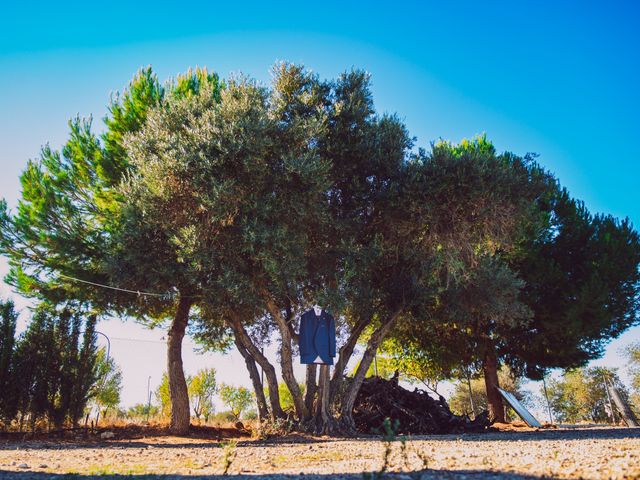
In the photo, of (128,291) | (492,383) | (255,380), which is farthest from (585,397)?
(128,291)

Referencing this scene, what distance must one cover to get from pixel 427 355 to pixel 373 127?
42.4 ft

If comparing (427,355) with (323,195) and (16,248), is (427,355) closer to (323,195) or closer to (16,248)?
(323,195)

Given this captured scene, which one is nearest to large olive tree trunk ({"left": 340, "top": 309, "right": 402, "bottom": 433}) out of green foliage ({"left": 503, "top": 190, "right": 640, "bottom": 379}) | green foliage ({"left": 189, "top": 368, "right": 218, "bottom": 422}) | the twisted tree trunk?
the twisted tree trunk

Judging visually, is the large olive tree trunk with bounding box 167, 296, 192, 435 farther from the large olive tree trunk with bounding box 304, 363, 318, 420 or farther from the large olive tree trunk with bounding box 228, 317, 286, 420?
the large olive tree trunk with bounding box 304, 363, 318, 420

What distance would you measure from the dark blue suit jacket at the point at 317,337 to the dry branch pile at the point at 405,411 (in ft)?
10.3

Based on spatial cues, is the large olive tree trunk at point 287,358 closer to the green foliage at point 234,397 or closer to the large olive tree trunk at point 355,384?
the large olive tree trunk at point 355,384

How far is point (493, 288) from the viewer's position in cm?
1487

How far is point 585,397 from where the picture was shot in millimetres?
45719

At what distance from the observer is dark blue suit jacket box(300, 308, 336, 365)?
12.5m

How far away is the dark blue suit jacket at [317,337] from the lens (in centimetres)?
1253

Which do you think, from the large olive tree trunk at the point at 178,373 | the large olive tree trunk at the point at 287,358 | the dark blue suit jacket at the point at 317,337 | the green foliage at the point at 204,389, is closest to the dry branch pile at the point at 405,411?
the large olive tree trunk at the point at 287,358

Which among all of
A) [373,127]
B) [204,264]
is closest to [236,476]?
[204,264]

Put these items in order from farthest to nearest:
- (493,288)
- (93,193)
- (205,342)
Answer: (205,342), (93,193), (493,288)

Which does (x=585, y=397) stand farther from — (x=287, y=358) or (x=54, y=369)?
(x=54, y=369)
